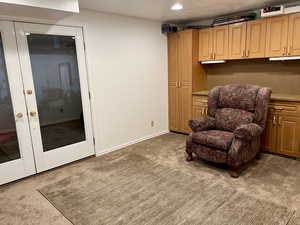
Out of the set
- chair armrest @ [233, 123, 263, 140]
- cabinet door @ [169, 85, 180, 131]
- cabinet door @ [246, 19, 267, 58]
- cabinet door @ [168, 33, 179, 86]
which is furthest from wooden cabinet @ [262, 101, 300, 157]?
cabinet door @ [168, 33, 179, 86]

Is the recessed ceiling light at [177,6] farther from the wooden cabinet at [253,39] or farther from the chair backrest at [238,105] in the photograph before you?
the chair backrest at [238,105]

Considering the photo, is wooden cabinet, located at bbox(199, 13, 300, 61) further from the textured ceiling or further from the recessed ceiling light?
the recessed ceiling light

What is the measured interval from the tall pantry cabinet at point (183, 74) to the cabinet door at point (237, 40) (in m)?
0.71

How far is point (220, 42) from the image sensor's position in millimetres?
4070

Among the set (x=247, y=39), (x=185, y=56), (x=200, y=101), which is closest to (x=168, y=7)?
(x=185, y=56)

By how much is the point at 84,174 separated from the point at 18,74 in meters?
1.63

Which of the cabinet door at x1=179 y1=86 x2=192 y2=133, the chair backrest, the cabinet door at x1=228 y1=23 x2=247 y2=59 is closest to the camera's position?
the chair backrest

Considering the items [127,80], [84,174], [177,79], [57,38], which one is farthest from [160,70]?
[84,174]

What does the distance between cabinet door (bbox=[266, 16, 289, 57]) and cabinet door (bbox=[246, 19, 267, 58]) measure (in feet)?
0.24

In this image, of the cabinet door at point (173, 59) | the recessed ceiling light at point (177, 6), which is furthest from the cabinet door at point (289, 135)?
the recessed ceiling light at point (177, 6)

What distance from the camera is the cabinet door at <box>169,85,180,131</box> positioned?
4.78 meters

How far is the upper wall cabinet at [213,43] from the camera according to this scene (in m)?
4.02

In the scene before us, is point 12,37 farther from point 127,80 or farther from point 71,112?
point 127,80

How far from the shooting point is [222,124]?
3471mm
